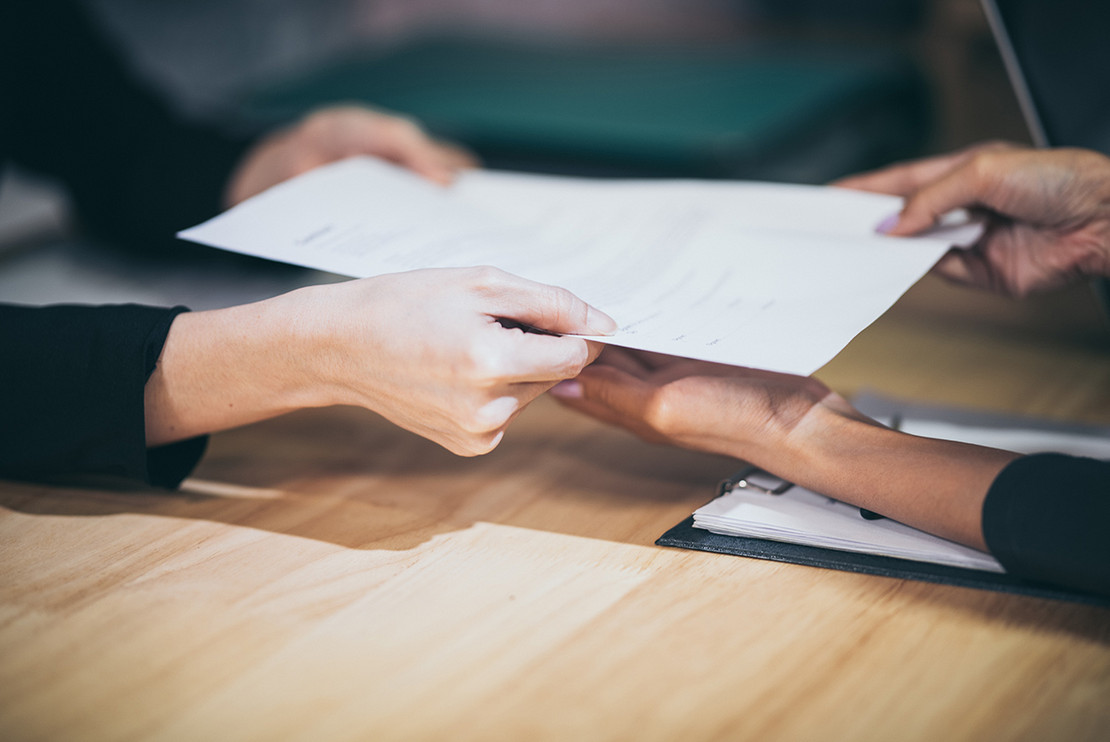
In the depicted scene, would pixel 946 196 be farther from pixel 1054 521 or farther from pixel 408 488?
pixel 408 488

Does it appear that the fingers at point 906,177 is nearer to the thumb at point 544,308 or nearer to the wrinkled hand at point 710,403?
the wrinkled hand at point 710,403

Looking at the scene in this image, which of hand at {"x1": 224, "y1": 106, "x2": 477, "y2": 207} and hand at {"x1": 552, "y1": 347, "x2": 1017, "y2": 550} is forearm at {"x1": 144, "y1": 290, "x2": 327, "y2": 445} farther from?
hand at {"x1": 224, "y1": 106, "x2": 477, "y2": 207}

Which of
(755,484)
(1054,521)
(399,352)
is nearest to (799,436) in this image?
(755,484)

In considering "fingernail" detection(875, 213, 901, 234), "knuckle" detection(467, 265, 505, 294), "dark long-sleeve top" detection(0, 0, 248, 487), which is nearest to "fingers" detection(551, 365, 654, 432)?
"knuckle" detection(467, 265, 505, 294)

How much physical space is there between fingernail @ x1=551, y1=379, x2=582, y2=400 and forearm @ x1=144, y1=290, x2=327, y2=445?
0.17 metres

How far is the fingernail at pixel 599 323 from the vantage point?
552 mm

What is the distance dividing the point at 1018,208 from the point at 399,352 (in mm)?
533

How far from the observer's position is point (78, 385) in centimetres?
61

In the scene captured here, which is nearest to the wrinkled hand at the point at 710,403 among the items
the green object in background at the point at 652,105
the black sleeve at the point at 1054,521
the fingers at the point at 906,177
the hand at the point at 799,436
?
the hand at the point at 799,436

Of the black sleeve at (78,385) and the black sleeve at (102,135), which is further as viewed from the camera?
the black sleeve at (102,135)

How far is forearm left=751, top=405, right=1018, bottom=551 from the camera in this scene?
0.54m

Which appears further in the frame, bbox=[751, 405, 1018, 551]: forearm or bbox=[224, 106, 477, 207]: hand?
bbox=[224, 106, 477, 207]: hand

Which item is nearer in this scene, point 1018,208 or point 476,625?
point 476,625

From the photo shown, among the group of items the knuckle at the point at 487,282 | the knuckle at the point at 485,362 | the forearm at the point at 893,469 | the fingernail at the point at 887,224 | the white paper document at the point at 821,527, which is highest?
the fingernail at the point at 887,224
